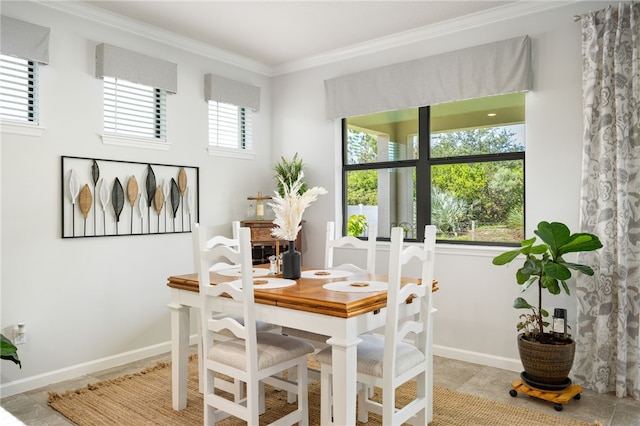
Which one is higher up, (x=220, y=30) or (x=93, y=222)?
(x=220, y=30)

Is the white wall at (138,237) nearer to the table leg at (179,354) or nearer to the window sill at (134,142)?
the window sill at (134,142)

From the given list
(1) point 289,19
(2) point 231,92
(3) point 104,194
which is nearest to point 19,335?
(3) point 104,194

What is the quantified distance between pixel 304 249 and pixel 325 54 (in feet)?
6.47

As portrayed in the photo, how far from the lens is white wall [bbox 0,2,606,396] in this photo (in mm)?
3203

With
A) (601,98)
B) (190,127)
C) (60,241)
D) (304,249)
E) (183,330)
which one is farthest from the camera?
(304,249)

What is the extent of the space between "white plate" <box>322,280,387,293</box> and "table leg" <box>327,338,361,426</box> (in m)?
0.36

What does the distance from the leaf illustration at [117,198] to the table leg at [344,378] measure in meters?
2.35

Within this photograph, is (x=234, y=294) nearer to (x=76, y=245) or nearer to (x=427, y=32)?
(x=76, y=245)

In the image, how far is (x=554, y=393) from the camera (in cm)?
289

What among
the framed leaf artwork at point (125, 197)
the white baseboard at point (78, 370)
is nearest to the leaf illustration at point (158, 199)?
the framed leaf artwork at point (125, 197)

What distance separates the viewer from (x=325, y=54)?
179 inches

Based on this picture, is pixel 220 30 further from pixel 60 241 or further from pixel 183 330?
pixel 183 330

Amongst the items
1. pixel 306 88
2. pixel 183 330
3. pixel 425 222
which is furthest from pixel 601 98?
pixel 183 330

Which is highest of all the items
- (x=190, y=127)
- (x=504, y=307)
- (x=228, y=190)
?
(x=190, y=127)
